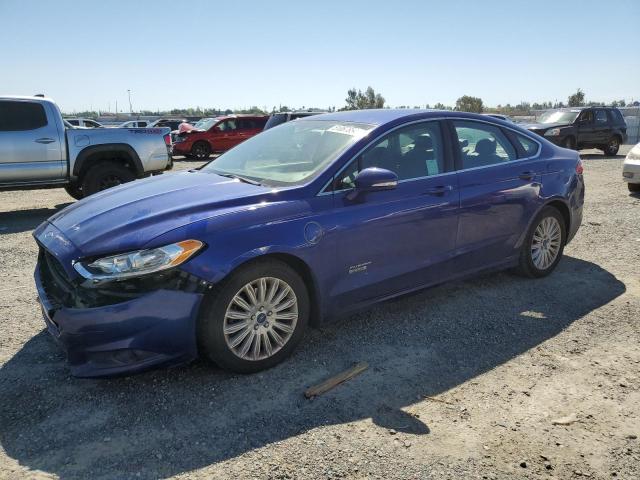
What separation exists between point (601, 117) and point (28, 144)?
1838 cm

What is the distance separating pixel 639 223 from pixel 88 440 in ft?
25.3

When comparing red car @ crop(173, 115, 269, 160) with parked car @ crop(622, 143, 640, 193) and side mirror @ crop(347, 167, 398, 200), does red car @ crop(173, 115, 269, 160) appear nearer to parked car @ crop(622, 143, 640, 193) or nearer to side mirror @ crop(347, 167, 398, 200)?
parked car @ crop(622, 143, 640, 193)

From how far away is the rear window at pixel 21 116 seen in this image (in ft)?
27.4

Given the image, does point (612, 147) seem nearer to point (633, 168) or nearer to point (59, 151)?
point (633, 168)

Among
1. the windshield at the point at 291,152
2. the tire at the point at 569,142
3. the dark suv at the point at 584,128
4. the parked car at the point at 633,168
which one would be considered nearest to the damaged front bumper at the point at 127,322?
the windshield at the point at 291,152

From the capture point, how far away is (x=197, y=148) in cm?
1962

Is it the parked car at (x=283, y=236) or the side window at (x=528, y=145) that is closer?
the parked car at (x=283, y=236)

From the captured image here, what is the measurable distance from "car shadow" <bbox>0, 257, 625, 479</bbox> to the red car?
16.5 m

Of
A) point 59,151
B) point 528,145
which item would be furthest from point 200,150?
point 528,145

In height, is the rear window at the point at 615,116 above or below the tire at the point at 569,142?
above

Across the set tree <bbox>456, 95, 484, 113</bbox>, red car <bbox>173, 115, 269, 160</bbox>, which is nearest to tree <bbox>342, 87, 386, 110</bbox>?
tree <bbox>456, 95, 484, 113</bbox>

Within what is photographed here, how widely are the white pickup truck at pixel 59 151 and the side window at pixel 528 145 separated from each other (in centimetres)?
669

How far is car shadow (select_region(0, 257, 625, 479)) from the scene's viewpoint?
2.60 metres

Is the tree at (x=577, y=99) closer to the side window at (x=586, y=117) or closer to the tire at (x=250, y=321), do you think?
the side window at (x=586, y=117)
